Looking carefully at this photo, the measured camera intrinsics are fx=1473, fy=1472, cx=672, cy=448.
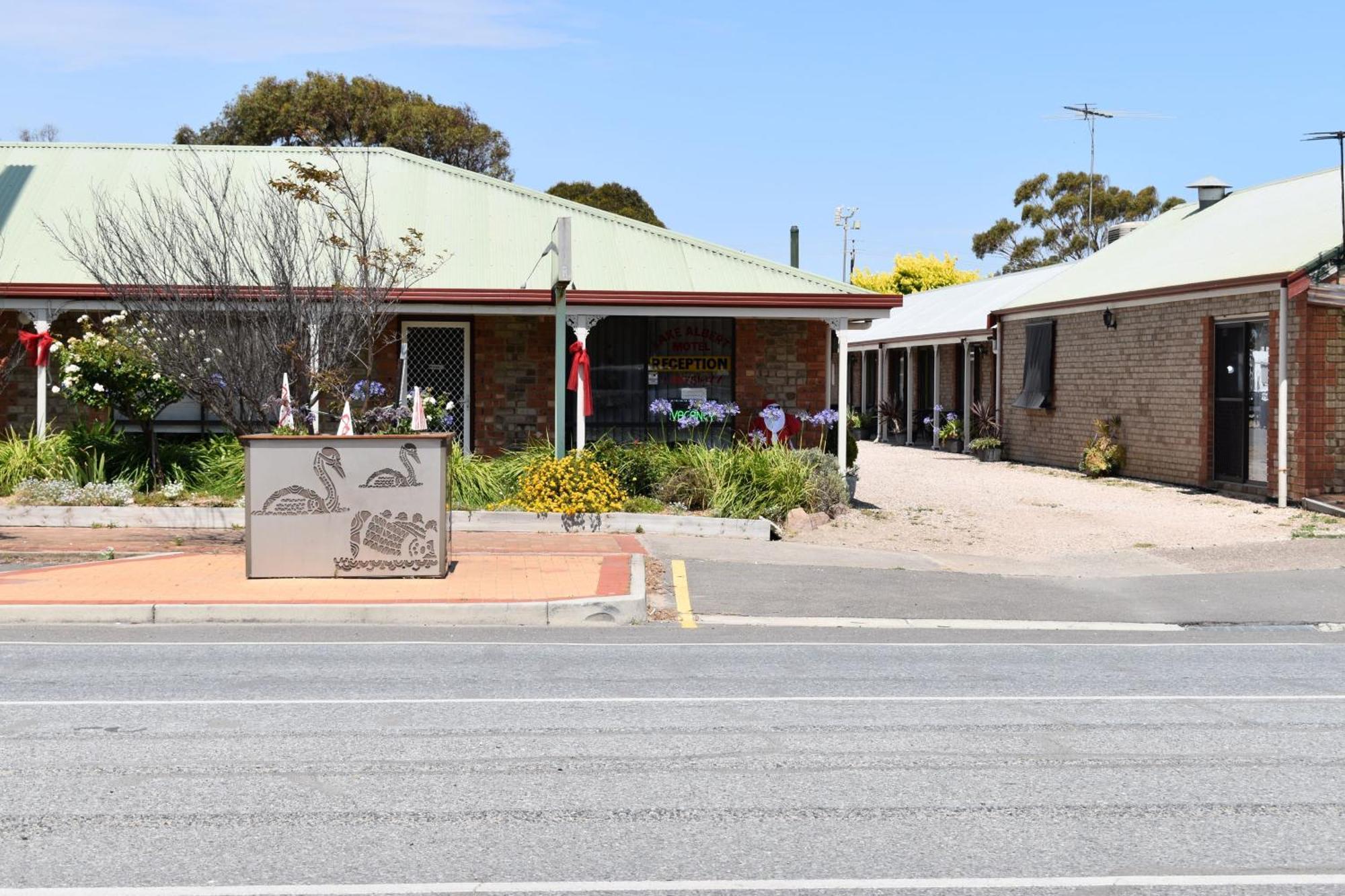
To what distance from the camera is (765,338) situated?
21.1 meters

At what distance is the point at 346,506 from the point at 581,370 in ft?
19.5

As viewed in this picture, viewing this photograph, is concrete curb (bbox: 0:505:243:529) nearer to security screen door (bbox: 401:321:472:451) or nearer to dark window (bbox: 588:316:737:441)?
security screen door (bbox: 401:321:472:451)

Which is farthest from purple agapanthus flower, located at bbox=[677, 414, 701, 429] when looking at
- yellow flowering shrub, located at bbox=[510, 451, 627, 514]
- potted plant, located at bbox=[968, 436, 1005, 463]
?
potted plant, located at bbox=[968, 436, 1005, 463]

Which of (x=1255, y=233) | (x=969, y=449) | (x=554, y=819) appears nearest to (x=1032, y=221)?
(x=969, y=449)

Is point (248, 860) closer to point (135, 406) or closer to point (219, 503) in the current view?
point (219, 503)

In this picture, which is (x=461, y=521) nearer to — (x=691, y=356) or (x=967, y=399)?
(x=691, y=356)

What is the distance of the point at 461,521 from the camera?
16703 mm

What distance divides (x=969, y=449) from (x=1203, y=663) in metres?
21.9

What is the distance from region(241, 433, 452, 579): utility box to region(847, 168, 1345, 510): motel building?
472 inches

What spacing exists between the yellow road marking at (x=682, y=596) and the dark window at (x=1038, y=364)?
48.6ft

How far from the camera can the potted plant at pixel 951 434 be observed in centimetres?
3312

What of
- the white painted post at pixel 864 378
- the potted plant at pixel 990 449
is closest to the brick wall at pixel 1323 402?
the potted plant at pixel 990 449

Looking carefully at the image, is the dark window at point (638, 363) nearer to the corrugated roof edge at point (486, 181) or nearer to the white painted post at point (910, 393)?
the corrugated roof edge at point (486, 181)

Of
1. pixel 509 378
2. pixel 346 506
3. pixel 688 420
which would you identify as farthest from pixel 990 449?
pixel 346 506
